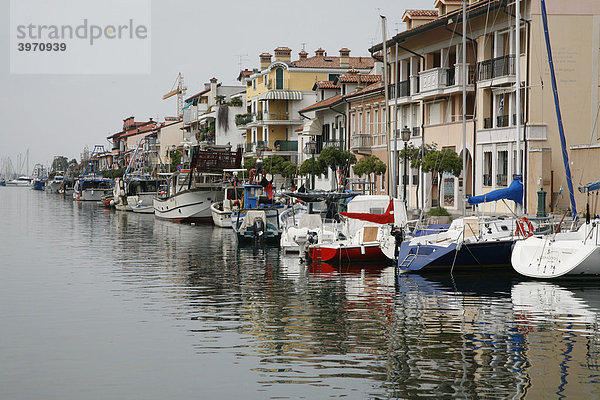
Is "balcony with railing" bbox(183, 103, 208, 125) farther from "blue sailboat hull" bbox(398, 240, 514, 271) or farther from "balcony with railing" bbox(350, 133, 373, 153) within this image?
"blue sailboat hull" bbox(398, 240, 514, 271)

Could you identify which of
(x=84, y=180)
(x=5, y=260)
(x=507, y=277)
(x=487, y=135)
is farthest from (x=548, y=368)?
(x=84, y=180)

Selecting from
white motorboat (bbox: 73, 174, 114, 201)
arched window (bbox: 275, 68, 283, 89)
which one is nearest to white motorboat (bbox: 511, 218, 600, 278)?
arched window (bbox: 275, 68, 283, 89)

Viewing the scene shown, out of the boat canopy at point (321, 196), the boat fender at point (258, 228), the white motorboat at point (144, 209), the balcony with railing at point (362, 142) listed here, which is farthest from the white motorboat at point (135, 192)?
the boat canopy at point (321, 196)

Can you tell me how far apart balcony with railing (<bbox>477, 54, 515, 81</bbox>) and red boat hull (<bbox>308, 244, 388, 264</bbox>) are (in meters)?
16.1

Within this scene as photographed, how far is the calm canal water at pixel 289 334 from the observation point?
48.3 ft

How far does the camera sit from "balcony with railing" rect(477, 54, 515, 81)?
145 feet

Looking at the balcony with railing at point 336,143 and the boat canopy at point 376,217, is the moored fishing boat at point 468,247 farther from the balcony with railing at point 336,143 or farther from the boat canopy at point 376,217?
the balcony with railing at point 336,143

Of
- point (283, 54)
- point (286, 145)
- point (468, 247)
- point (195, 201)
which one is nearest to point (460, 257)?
point (468, 247)

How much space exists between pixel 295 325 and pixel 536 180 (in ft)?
83.7

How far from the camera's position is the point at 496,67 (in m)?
45.8

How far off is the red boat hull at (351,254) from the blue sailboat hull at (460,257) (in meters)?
3.04

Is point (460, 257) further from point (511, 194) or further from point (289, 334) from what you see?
point (289, 334)

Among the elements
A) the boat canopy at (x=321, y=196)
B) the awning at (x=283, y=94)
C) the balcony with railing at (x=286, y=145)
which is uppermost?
the awning at (x=283, y=94)

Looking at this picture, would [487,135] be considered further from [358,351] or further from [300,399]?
[300,399]
